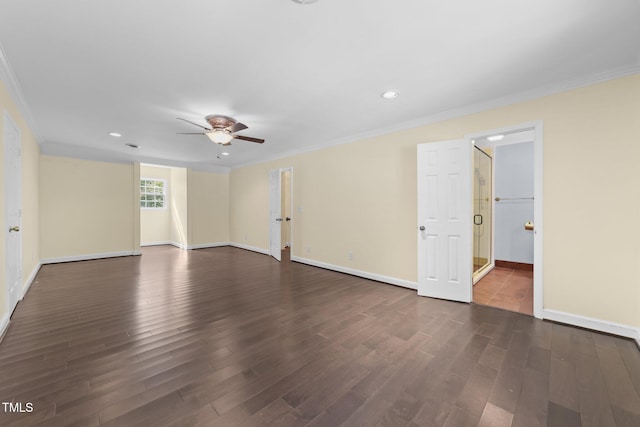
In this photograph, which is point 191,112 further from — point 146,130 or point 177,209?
point 177,209

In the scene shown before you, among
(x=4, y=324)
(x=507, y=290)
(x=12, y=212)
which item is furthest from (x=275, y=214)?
(x=507, y=290)

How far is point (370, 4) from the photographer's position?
5.51 ft

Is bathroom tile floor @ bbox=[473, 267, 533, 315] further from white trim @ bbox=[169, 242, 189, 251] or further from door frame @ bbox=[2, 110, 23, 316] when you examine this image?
white trim @ bbox=[169, 242, 189, 251]

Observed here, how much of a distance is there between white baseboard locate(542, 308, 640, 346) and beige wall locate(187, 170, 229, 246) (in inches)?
306

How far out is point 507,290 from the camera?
385 cm

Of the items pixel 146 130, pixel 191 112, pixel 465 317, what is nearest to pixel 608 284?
pixel 465 317

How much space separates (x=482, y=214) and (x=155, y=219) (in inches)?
361

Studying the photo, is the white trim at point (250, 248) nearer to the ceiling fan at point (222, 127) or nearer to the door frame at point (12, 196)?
the ceiling fan at point (222, 127)

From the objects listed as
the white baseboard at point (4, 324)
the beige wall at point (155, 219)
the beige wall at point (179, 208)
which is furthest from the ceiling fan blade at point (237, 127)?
the beige wall at point (155, 219)

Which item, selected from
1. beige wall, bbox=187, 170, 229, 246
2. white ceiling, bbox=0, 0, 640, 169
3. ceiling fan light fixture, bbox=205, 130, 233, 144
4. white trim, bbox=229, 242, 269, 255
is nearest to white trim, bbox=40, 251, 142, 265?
beige wall, bbox=187, 170, 229, 246

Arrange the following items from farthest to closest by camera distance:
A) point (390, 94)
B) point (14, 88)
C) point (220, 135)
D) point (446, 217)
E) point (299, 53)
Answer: point (220, 135) < point (446, 217) < point (390, 94) < point (14, 88) < point (299, 53)

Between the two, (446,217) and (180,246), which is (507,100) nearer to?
(446,217)

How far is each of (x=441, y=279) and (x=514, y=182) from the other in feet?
10.6

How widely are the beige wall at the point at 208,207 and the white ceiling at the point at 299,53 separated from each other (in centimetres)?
394
